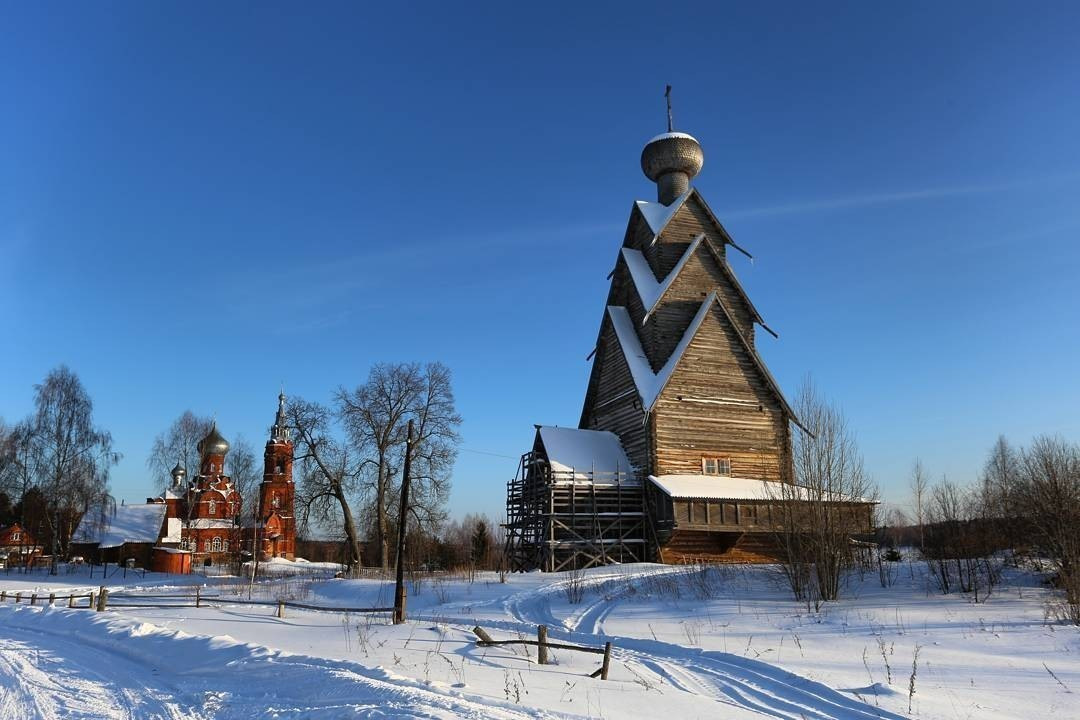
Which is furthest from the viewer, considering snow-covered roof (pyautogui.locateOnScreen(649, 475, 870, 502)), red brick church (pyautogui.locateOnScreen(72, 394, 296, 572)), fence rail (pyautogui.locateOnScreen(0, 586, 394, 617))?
red brick church (pyautogui.locateOnScreen(72, 394, 296, 572))

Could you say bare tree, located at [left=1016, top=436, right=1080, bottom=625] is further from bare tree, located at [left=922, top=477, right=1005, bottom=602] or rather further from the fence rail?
the fence rail

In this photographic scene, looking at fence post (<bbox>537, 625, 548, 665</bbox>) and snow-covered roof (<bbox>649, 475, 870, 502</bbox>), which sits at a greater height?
snow-covered roof (<bbox>649, 475, 870, 502</bbox>)

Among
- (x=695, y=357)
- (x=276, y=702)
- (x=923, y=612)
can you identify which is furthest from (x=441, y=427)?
(x=276, y=702)

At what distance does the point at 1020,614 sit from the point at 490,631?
10.5 m

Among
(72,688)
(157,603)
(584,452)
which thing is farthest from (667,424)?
(72,688)

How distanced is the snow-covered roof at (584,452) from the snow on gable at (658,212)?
945 cm

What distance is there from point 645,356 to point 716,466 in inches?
218

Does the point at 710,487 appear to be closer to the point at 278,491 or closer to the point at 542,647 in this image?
the point at 542,647

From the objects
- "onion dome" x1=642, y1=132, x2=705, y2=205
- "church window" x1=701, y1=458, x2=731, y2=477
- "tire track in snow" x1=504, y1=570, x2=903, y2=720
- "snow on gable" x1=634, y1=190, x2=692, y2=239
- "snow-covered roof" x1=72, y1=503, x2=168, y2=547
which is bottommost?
"tire track in snow" x1=504, y1=570, x2=903, y2=720

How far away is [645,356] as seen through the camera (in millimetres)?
33062

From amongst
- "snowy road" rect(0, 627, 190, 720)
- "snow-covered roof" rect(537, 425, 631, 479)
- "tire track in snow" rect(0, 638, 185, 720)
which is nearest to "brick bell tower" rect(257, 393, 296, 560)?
"snow-covered roof" rect(537, 425, 631, 479)

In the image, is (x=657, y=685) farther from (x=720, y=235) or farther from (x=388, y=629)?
(x=720, y=235)

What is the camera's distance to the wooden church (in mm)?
29031

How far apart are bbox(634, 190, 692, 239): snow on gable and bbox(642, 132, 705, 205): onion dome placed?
2.28 feet
